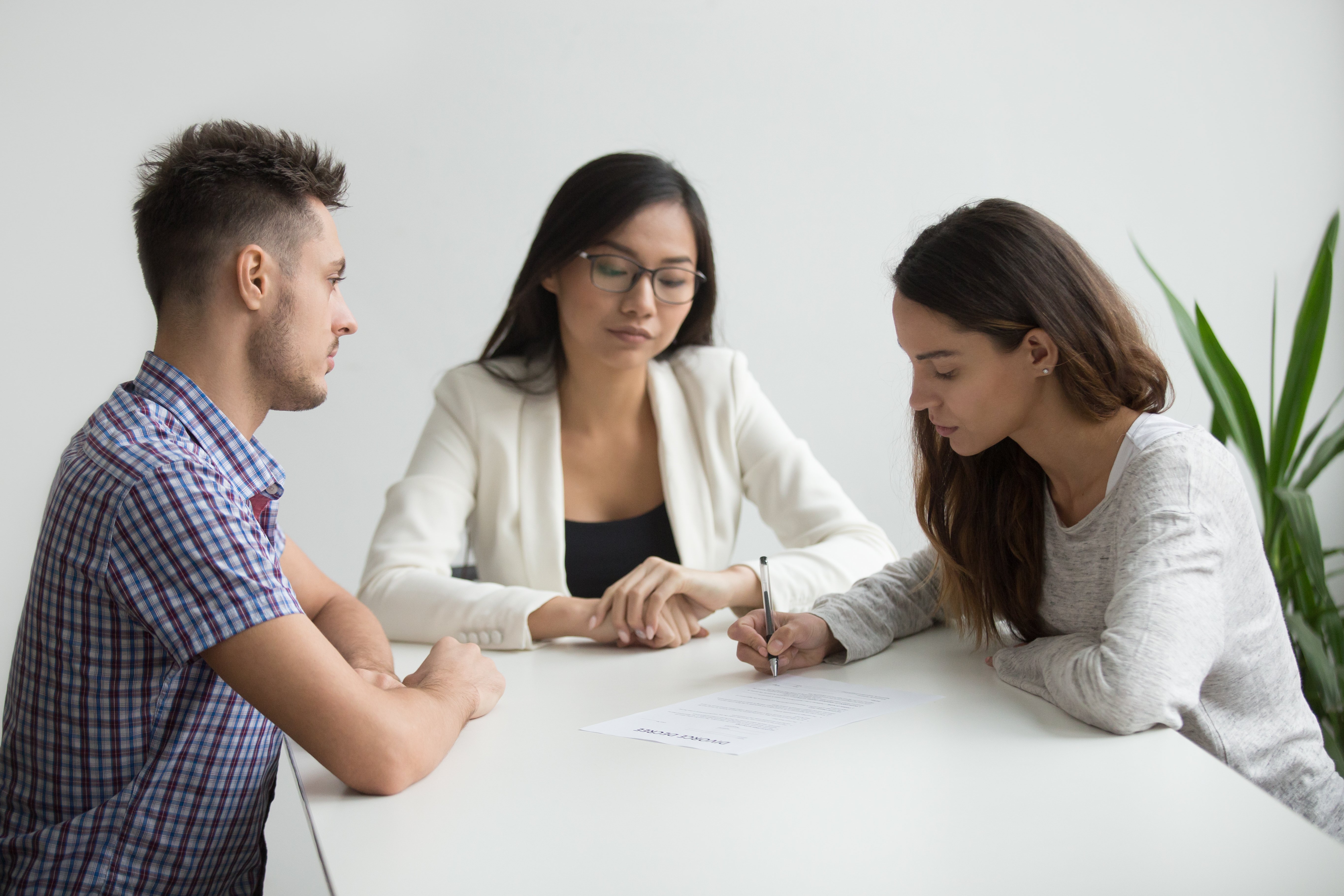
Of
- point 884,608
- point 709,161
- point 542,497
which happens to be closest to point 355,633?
point 542,497

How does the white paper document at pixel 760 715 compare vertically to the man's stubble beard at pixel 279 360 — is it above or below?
below

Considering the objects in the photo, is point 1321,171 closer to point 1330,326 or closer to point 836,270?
point 1330,326

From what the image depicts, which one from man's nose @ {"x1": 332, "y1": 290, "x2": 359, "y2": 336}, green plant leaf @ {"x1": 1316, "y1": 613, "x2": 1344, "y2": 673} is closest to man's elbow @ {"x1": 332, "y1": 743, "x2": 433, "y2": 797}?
man's nose @ {"x1": 332, "y1": 290, "x2": 359, "y2": 336}

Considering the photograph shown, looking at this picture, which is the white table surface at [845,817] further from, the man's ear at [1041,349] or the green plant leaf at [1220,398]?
the green plant leaf at [1220,398]

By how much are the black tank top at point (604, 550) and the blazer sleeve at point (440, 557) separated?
0.52 feet

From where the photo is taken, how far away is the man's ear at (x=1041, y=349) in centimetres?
122

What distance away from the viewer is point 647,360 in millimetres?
2096

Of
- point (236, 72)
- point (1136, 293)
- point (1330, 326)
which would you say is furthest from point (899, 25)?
point (236, 72)

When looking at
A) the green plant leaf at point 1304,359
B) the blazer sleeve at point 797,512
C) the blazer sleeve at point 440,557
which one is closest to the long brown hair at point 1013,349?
the blazer sleeve at point 797,512

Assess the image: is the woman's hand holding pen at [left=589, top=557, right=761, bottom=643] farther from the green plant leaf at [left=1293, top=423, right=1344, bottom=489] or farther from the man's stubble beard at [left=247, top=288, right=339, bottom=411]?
the green plant leaf at [left=1293, top=423, right=1344, bottom=489]

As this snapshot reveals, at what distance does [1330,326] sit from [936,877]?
10.7 ft

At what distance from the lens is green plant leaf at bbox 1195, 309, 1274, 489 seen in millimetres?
2275

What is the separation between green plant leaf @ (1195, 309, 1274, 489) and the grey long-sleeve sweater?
3.98ft

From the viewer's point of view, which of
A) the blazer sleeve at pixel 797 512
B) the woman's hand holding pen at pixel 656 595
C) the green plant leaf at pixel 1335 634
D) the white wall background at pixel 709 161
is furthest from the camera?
the white wall background at pixel 709 161
